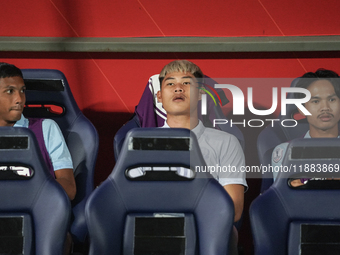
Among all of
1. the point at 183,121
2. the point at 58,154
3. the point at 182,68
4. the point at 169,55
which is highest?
the point at 169,55

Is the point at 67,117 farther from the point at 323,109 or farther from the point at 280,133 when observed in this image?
the point at 323,109

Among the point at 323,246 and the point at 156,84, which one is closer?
the point at 323,246

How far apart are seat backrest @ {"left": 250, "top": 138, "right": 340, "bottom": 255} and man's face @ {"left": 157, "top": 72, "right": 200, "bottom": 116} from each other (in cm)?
58

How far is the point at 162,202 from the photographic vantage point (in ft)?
4.35

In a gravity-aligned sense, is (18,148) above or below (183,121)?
below

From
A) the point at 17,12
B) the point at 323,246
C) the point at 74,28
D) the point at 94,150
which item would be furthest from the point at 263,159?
the point at 17,12

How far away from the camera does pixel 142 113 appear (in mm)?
2008

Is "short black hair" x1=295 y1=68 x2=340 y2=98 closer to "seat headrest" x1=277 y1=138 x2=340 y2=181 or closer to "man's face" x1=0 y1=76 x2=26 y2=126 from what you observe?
"seat headrest" x1=277 y1=138 x2=340 y2=181

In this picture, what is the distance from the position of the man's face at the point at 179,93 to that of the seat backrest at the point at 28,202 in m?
0.64

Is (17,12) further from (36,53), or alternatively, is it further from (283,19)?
(283,19)

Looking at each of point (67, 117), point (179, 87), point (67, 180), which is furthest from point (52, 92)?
point (179, 87)

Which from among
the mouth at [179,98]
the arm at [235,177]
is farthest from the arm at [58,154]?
the arm at [235,177]

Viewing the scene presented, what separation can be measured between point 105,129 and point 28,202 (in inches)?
50.7

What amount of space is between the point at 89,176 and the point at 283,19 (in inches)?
62.0
